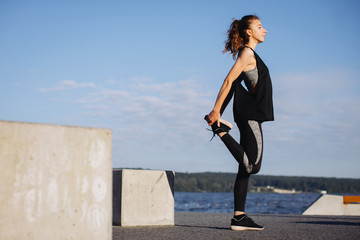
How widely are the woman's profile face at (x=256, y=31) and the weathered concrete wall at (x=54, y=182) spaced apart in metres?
2.70

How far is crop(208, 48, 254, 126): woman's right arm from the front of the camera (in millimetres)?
4961

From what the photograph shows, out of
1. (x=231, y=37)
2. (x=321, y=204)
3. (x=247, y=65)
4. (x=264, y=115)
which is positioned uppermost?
(x=231, y=37)

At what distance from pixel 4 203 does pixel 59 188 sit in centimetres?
36

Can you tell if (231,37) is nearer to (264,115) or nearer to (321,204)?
(264,115)

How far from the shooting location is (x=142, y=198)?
6.51 meters

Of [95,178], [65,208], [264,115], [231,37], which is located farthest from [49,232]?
[231,37]

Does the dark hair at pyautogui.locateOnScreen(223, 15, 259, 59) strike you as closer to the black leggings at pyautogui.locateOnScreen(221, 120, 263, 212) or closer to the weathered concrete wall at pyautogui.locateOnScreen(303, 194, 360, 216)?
the black leggings at pyautogui.locateOnScreen(221, 120, 263, 212)

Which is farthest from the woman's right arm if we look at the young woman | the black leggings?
the black leggings

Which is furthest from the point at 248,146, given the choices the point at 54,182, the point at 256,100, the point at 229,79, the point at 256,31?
the point at 54,182

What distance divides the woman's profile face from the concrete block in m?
2.43

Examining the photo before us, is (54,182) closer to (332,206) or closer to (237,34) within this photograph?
(237,34)

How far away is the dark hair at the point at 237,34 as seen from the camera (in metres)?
5.43

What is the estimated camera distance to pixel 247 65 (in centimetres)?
514

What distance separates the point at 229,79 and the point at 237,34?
0.74 m
